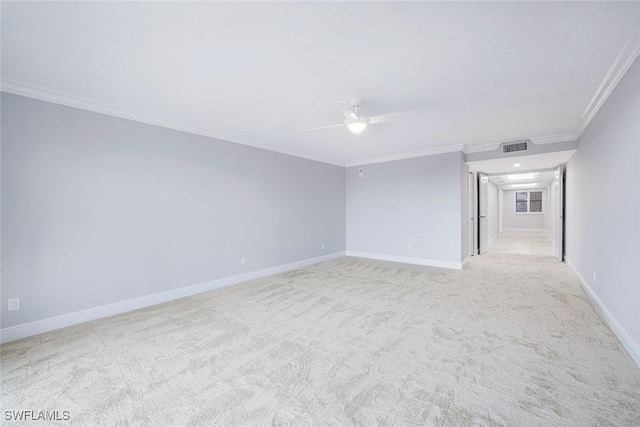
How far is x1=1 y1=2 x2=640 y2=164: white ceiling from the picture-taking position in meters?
1.72

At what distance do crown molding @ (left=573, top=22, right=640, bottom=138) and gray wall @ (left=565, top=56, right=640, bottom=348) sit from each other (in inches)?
2.5

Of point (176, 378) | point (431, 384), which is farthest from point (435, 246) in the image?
point (176, 378)

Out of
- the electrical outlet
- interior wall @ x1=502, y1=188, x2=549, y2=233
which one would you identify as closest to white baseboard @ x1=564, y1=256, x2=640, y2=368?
the electrical outlet

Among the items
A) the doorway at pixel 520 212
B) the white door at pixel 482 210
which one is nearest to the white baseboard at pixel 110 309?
the white door at pixel 482 210

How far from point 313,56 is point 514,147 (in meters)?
4.64

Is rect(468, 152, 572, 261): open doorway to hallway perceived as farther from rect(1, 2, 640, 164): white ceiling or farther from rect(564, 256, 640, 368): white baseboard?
rect(564, 256, 640, 368): white baseboard

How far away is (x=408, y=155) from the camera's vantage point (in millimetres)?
5840

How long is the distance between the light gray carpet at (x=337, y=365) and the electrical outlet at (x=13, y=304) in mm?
334

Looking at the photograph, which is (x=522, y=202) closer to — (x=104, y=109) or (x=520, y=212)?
(x=520, y=212)

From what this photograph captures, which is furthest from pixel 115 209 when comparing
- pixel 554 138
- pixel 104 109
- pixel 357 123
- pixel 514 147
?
pixel 554 138

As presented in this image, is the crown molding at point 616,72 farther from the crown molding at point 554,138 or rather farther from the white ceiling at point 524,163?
the white ceiling at point 524,163

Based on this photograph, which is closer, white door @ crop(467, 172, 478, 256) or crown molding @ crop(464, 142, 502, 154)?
crown molding @ crop(464, 142, 502, 154)

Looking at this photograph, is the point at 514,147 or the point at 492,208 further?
the point at 492,208

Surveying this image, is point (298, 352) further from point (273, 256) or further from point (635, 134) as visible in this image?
point (635, 134)
